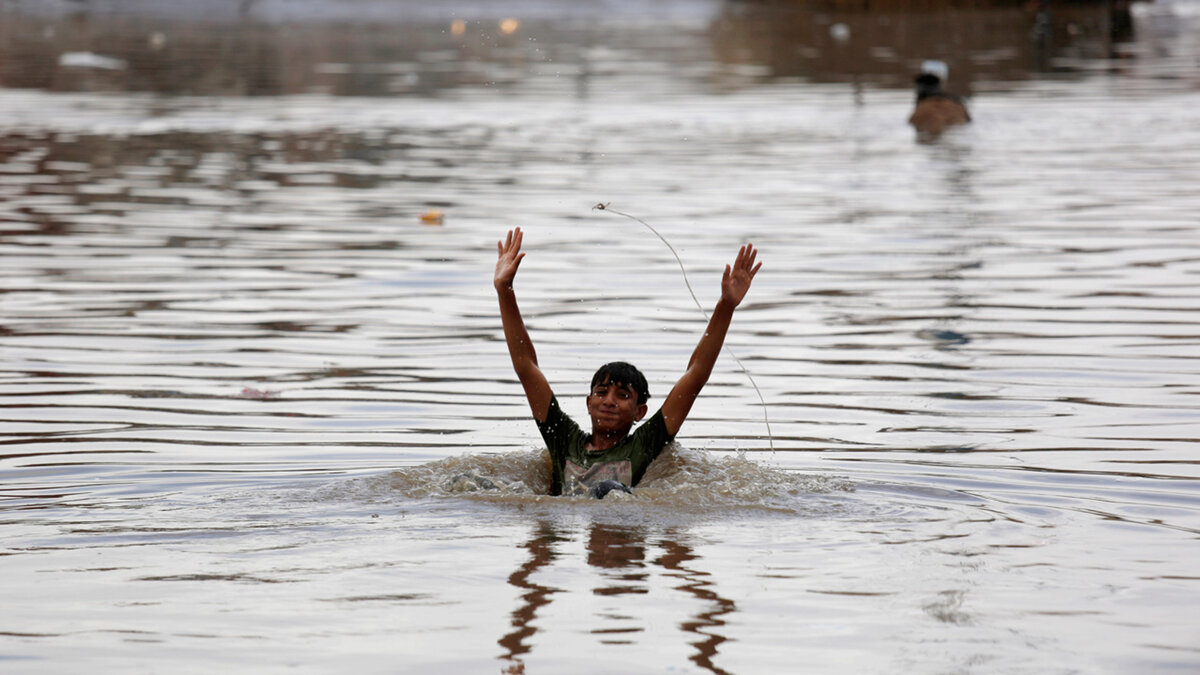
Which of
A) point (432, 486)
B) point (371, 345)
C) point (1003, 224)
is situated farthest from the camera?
point (1003, 224)

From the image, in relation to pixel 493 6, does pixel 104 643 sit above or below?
below

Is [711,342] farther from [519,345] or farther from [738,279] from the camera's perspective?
[519,345]

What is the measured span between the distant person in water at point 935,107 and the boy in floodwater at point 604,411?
56.6 ft

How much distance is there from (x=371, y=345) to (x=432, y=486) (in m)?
3.71

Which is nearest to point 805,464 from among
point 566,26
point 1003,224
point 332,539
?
point 332,539

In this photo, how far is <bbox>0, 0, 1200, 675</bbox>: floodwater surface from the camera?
5734 mm

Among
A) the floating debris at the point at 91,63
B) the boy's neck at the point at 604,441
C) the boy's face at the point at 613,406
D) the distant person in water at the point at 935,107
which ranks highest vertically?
the floating debris at the point at 91,63

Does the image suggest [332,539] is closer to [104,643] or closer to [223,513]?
[223,513]

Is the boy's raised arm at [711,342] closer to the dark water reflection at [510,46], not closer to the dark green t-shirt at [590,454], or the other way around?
the dark green t-shirt at [590,454]

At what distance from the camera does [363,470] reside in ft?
26.7

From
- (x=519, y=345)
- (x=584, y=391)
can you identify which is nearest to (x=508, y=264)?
(x=519, y=345)

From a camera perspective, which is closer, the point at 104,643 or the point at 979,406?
the point at 104,643

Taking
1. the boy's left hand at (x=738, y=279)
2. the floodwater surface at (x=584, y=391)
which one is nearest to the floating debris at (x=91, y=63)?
the floodwater surface at (x=584, y=391)

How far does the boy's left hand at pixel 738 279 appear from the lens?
760cm
